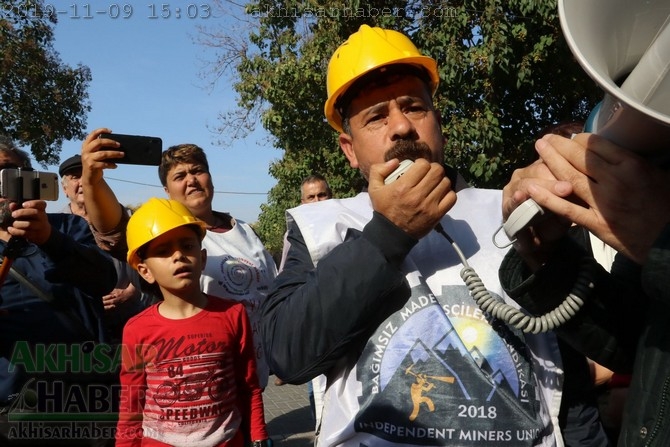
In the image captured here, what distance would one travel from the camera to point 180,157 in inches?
157

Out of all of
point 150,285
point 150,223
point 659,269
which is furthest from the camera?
point 150,285

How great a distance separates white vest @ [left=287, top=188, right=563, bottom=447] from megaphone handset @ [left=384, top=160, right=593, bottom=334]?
0.05 meters

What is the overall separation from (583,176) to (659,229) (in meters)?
0.15

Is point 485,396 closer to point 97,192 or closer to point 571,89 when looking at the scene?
point 97,192

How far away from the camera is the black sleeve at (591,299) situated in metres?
1.34

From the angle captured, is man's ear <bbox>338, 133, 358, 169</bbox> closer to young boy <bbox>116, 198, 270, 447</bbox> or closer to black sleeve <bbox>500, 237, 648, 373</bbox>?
black sleeve <bbox>500, 237, 648, 373</bbox>

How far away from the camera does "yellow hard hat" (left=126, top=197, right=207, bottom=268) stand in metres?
3.12

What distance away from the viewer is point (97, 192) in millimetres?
2885

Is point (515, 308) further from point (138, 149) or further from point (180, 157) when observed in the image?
point (180, 157)

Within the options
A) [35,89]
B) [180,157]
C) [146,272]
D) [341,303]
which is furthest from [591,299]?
[35,89]

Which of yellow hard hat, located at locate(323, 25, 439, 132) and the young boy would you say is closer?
yellow hard hat, located at locate(323, 25, 439, 132)

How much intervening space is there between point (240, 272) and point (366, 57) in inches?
87.6

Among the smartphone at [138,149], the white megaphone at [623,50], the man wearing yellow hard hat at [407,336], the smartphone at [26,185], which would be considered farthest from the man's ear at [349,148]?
the smartphone at [26,185]

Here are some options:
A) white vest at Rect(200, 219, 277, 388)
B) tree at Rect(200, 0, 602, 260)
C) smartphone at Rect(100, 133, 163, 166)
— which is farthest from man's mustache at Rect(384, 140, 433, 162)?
tree at Rect(200, 0, 602, 260)
